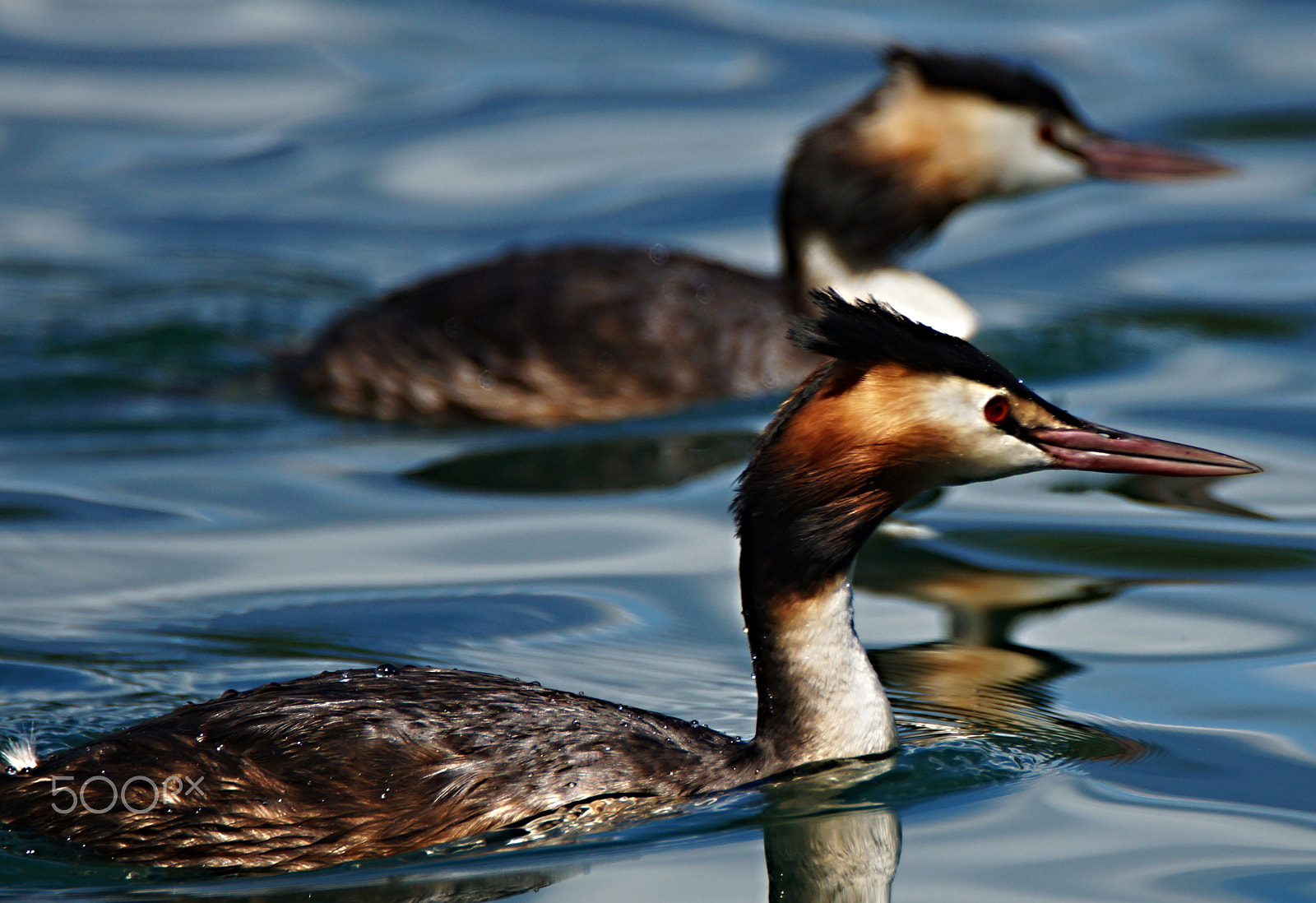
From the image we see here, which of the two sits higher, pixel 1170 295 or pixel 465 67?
pixel 465 67

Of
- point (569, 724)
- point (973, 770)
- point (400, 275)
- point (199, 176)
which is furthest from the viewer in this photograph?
point (199, 176)

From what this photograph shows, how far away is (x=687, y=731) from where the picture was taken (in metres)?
4.93

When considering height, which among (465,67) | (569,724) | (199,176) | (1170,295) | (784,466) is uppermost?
(465,67)

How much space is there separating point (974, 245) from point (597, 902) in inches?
325

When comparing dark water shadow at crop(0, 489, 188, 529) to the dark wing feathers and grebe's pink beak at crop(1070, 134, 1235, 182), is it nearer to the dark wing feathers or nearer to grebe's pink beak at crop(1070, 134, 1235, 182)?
the dark wing feathers

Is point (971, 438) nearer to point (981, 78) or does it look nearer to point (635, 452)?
point (635, 452)

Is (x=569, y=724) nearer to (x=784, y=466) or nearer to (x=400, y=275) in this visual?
(x=784, y=466)

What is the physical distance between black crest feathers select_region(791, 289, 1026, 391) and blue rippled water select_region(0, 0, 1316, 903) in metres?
1.07

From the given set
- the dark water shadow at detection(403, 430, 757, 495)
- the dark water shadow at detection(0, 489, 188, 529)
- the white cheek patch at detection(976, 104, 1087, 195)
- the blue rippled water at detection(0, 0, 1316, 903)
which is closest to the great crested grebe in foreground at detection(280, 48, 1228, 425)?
the white cheek patch at detection(976, 104, 1087, 195)

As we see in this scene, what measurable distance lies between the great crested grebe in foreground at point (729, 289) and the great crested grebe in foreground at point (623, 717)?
3.74 m

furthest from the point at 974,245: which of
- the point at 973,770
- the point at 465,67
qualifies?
the point at 973,770

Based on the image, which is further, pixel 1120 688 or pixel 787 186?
pixel 787 186

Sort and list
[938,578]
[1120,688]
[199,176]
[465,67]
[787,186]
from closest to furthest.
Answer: [1120,688], [938,578], [787,186], [199,176], [465,67]

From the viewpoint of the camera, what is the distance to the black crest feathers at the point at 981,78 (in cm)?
920
